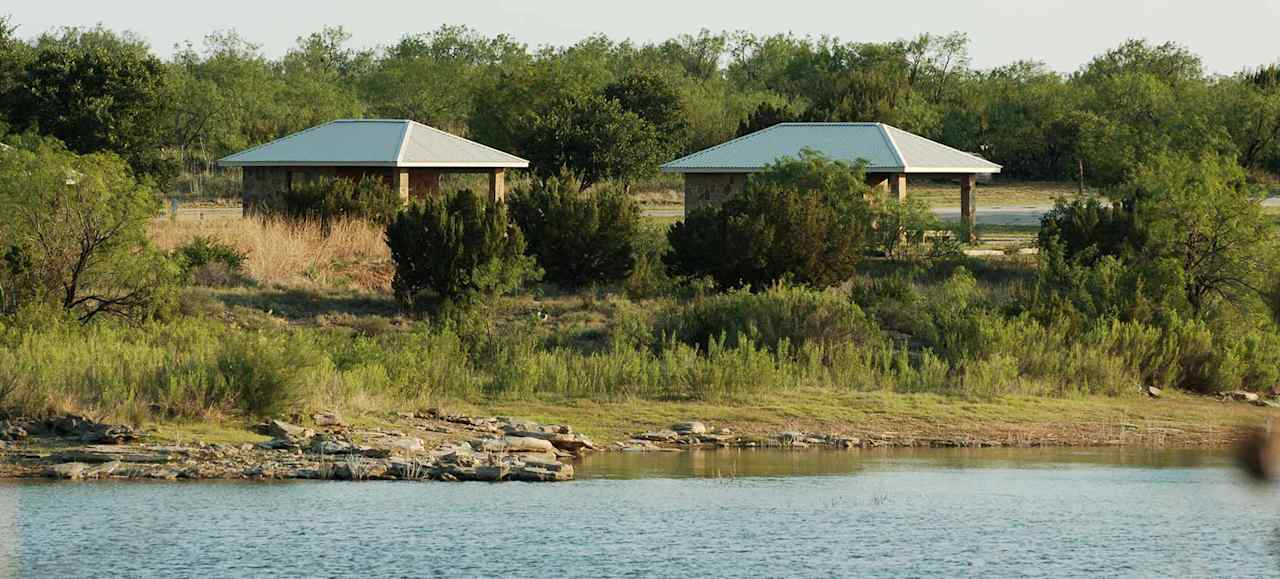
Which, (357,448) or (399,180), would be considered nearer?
(357,448)

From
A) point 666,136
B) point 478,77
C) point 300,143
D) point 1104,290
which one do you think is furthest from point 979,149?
point 1104,290

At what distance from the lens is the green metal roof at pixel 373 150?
47.0 metres

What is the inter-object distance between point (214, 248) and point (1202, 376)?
19327 millimetres

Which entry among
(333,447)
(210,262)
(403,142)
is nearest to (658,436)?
(333,447)

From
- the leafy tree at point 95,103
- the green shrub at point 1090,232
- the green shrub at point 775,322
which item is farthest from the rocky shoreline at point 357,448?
the leafy tree at point 95,103

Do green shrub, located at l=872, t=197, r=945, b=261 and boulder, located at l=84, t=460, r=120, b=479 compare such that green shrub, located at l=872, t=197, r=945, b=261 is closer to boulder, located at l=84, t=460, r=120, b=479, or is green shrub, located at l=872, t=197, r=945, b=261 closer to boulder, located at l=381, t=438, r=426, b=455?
boulder, located at l=381, t=438, r=426, b=455

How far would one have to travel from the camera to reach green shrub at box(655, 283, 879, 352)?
27.5 m

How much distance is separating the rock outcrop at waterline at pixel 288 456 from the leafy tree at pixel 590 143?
42242 mm

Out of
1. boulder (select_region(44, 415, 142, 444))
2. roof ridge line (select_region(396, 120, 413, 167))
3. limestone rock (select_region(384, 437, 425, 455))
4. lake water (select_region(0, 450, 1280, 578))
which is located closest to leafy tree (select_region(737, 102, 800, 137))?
roof ridge line (select_region(396, 120, 413, 167))

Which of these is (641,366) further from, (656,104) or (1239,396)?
(656,104)

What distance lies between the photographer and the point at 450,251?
31.7m

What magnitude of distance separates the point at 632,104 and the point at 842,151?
29869mm

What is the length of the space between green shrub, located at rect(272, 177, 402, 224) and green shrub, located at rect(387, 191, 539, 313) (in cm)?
746

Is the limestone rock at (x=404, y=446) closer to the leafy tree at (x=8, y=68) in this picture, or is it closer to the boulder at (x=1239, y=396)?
the boulder at (x=1239, y=396)
